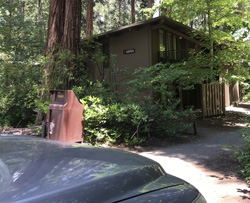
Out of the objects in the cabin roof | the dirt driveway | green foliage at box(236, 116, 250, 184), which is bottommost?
the dirt driveway

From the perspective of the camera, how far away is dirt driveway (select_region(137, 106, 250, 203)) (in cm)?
392

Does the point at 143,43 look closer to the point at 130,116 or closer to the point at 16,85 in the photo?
the point at 16,85

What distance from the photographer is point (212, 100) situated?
13109mm

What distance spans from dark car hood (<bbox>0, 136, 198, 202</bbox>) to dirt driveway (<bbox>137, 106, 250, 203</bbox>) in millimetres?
2419

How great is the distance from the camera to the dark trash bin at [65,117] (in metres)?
5.85

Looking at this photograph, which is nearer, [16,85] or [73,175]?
[73,175]

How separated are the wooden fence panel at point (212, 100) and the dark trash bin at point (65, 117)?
26.6 feet

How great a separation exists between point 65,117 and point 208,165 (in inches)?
141

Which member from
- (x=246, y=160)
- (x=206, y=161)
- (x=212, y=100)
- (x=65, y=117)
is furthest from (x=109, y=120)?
(x=212, y=100)

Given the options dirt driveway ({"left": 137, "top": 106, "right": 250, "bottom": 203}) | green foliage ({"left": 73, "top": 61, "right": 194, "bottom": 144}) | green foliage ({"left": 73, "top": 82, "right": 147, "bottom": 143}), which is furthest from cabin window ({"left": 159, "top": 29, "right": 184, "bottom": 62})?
green foliage ({"left": 73, "top": 82, "right": 147, "bottom": 143})

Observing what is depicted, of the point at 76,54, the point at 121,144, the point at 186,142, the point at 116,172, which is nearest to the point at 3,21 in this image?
the point at 76,54

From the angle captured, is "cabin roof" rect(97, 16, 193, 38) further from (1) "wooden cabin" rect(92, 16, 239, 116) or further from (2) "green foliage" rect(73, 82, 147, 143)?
(2) "green foliage" rect(73, 82, 147, 143)

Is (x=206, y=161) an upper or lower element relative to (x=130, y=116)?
lower

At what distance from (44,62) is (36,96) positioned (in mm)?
1624
